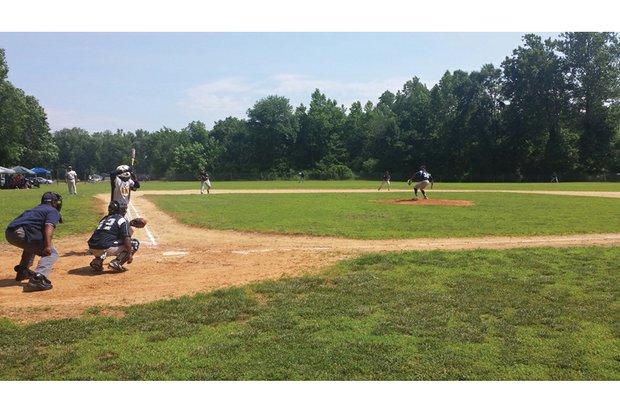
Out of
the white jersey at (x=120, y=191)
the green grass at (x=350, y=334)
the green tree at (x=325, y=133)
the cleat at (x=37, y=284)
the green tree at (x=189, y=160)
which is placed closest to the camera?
the green grass at (x=350, y=334)

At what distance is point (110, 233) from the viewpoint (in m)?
8.53

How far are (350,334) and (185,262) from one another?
525 centimetres

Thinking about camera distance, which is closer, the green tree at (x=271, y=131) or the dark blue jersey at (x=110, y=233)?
the dark blue jersey at (x=110, y=233)

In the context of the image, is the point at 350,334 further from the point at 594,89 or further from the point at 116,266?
the point at 594,89

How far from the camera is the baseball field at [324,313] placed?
4.38m

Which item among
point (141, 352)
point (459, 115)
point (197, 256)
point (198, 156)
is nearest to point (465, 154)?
point (459, 115)

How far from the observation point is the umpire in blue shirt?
287 inches

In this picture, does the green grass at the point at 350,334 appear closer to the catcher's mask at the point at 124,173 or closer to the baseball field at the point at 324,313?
the baseball field at the point at 324,313

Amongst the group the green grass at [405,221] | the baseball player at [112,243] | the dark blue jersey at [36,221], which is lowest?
the green grass at [405,221]

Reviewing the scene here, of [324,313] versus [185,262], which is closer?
[324,313]

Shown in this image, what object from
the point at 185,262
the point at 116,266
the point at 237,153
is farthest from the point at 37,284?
the point at 237,153

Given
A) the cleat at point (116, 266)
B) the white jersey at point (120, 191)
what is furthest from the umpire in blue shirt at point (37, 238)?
the white jersey at point (120, 191)

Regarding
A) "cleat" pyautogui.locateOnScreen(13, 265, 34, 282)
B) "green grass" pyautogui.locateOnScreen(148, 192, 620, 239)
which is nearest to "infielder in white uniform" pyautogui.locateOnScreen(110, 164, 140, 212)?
"cleat" pyautogui.locateOnScreen(13, 265, 34, 282)

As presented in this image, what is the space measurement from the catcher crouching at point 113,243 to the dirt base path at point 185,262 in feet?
0.66
